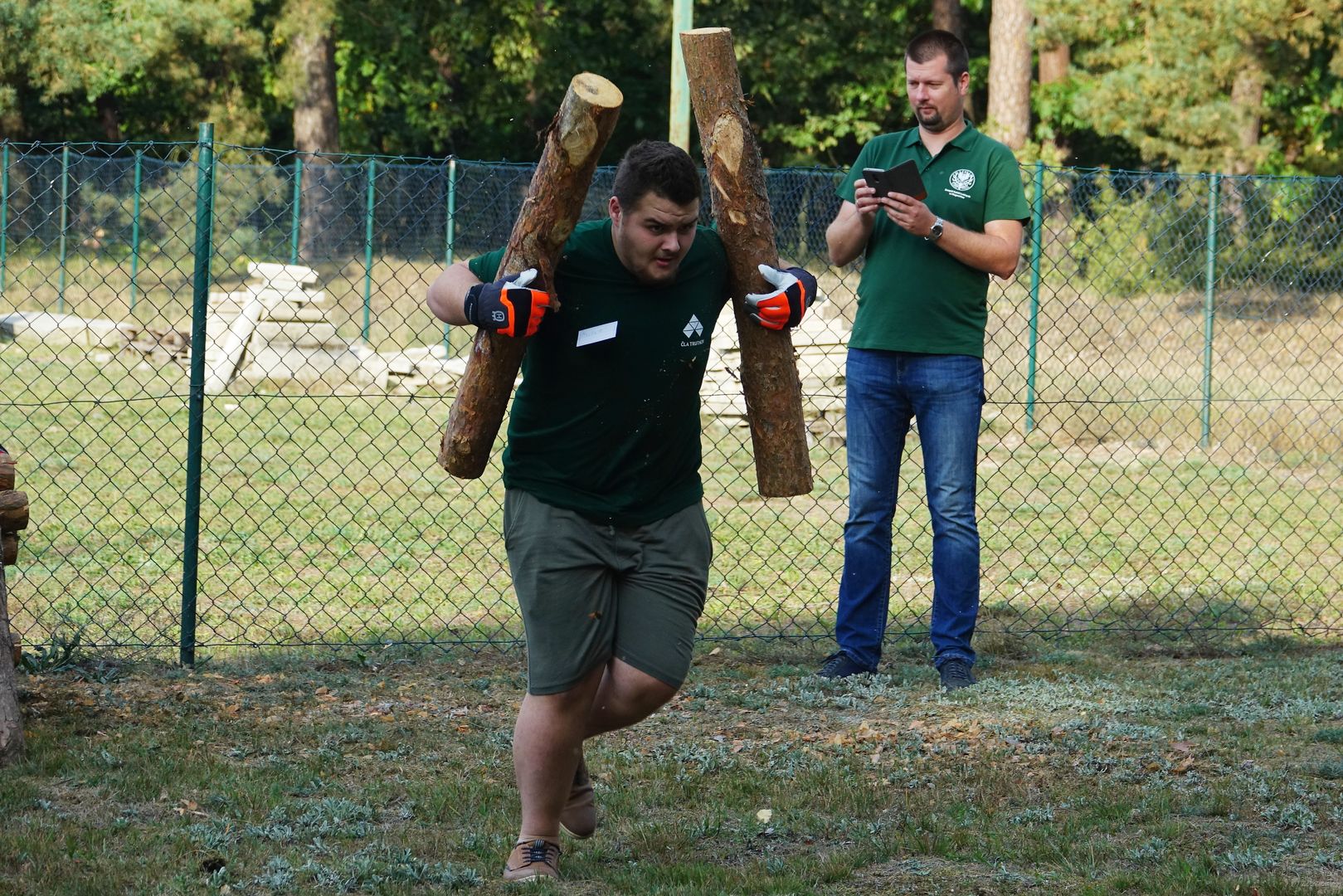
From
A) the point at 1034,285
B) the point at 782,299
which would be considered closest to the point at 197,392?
the point at 782,299

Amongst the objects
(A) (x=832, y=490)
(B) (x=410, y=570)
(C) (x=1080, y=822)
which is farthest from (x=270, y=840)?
(A) (x=832, y=490)

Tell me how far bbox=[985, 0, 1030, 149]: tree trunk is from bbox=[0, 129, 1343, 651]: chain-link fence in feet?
8.07

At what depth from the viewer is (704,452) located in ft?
37.6

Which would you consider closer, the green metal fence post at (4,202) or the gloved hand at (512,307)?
the gloved hand at (512,307)

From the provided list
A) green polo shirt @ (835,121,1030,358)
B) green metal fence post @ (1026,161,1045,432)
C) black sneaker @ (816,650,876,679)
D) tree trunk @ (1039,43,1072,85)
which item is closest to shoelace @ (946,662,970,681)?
black sneaker @ (816,650,876,679)

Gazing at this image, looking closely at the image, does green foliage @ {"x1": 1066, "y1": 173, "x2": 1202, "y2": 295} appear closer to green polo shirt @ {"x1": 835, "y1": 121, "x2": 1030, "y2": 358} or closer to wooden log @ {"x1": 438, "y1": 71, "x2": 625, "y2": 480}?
green polo shirt @ {"x1": 835, "y1": 121, "x2": 1030, "y2": 358}

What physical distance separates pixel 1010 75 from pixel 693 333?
17.3m

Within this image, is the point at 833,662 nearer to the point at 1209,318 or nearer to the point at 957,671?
the point at 957,671

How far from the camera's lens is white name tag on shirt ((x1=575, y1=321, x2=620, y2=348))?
11.4 feet

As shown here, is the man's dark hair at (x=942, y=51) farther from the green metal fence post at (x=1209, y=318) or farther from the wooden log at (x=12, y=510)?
the green metal fence post at (x=1209, y=318)


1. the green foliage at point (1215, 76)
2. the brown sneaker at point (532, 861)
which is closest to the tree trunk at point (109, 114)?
the green foliage at point (1215, 76)

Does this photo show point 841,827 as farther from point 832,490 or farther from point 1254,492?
point 1254,492

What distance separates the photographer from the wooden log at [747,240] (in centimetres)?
390

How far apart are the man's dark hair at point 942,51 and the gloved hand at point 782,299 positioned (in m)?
1.68
